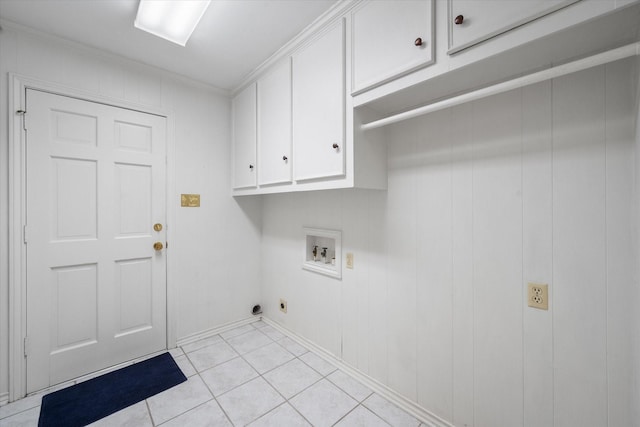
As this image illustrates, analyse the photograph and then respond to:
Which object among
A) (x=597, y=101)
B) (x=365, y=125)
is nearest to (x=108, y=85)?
(x=365, y=125)

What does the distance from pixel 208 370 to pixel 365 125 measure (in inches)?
83.3

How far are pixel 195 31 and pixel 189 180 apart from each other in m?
1.22

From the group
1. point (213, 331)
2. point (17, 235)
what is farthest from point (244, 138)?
point (213, 331)

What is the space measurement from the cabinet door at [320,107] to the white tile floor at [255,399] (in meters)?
1.45

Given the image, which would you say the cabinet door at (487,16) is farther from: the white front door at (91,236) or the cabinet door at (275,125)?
the white front door at (91,236)

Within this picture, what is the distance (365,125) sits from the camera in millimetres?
1515

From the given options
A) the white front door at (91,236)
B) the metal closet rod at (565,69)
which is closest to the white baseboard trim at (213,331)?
the white front door at (91,236)

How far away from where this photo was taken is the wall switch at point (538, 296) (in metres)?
1.16

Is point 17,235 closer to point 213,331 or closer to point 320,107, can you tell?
point 213,331

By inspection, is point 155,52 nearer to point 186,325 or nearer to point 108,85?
point 108,85

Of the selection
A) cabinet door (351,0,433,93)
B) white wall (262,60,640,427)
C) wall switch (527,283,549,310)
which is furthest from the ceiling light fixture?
wall switch (527,283,549,310)

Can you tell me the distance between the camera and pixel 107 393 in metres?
1.77

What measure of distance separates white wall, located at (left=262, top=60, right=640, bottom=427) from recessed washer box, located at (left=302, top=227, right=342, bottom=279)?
0.19m

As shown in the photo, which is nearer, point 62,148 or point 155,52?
point 62,148
